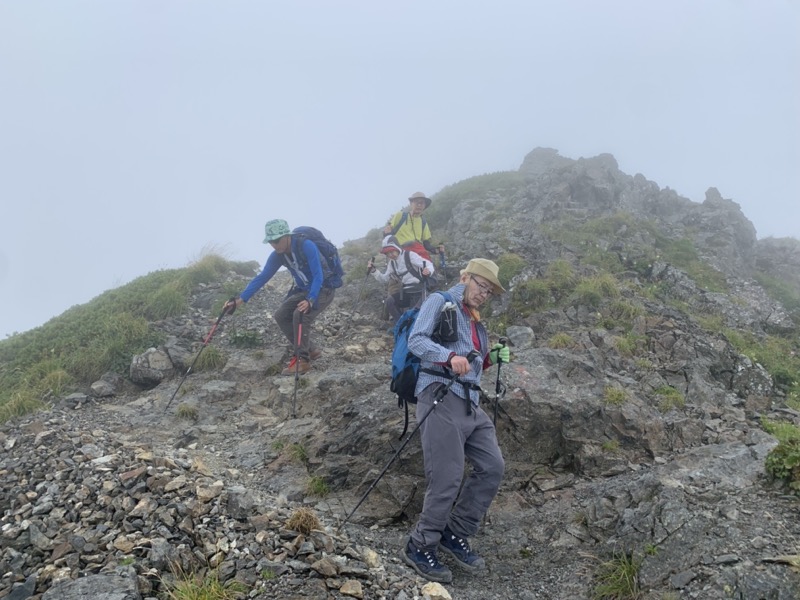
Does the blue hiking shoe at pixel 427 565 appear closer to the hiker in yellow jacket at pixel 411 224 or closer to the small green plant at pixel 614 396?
the small green plant at pixel 614 396

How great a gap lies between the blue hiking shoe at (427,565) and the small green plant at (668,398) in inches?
197

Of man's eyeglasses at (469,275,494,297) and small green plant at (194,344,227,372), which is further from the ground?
man's eyeglasses at (469,275,494,297)

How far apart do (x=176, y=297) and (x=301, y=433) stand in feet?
24.3

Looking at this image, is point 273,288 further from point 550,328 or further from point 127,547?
point 127,547

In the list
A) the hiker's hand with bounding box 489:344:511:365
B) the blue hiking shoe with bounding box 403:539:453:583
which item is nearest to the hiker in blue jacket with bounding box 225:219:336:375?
the hiker's hand with bounding box 489:344:511:365

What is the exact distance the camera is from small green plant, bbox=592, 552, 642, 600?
5.01m

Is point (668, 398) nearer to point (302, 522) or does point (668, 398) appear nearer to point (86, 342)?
point (302, 522)

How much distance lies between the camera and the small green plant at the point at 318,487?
22.9 feet

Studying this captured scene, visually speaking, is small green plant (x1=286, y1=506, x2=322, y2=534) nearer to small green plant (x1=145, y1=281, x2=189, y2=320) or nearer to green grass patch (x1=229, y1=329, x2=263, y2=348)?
green grass patch (x1=229, y1=329, x2=263, y2=348)

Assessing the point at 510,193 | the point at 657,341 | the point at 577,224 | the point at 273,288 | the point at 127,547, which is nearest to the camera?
the point at 127,547

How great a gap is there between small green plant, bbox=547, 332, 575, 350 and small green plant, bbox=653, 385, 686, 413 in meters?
1.76

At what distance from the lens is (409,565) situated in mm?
5547

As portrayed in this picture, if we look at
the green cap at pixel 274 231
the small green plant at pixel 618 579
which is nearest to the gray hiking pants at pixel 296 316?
the green cap at pixel 274 231

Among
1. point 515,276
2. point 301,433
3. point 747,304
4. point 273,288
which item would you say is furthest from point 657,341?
point 273,288
